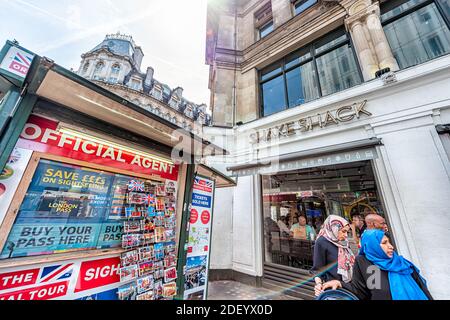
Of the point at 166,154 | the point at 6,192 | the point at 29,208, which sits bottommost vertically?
the point at 29,208

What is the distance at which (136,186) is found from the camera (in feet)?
8.82

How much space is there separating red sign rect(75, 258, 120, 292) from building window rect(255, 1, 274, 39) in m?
11.2

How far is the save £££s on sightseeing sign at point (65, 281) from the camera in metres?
1.72

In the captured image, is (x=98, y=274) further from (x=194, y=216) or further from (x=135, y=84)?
(x=135, y=84)

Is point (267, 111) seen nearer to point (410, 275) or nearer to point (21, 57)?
point (410, 275)

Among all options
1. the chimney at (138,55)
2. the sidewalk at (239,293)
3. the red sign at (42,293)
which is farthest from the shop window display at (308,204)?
the chimney at (138,55)

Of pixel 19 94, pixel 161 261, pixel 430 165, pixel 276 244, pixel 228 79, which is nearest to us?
pixel 19 94

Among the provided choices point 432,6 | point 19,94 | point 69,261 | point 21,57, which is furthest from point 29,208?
point 432,6

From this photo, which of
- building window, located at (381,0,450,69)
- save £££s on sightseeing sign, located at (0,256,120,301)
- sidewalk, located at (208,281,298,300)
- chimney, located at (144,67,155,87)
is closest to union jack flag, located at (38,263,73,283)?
save £££s on sightseeing sign, located at (0,256,120,301)

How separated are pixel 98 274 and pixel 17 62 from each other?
2620 millimetres

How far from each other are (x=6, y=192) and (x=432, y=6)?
34.5 feet

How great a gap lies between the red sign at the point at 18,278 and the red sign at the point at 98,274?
420mm

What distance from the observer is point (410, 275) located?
1.82m

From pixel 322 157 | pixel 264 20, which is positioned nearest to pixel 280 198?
pixel 322 157
